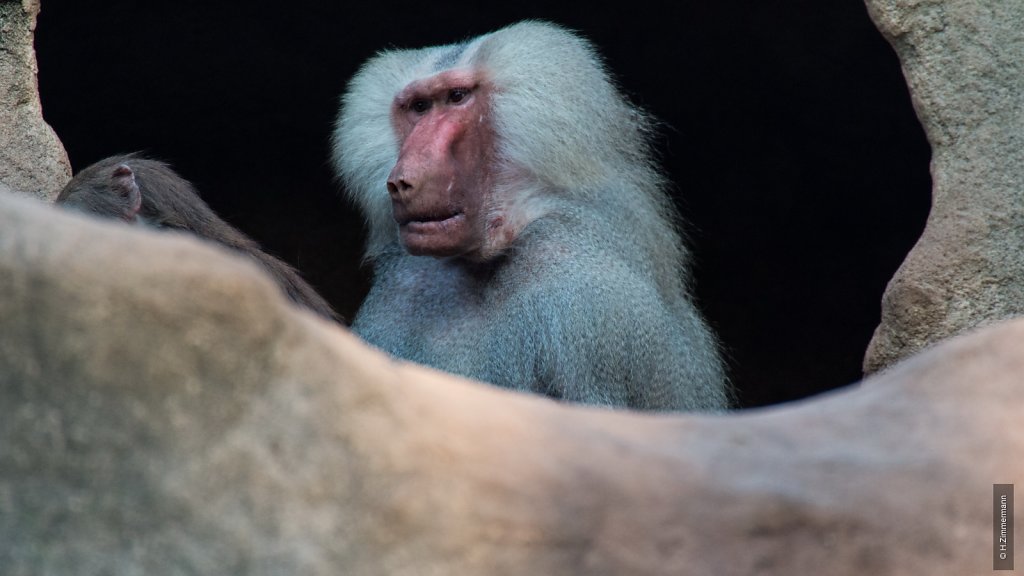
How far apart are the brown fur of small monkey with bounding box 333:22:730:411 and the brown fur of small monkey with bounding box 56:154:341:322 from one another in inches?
13.8

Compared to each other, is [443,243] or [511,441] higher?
[511,441]

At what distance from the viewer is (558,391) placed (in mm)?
3414

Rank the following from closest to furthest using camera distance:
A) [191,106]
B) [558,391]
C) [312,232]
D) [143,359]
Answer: [143,359], [558,391], [191,106], [312,232]

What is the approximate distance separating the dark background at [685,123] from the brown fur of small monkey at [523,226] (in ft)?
5.69

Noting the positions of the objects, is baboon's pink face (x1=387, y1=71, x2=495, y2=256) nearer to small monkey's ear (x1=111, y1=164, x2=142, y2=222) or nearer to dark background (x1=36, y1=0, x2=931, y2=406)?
small monkey's ear (x1=111, y1=164, x2=142, y2=222)

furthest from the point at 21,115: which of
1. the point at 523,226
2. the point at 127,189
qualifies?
the point at 523,226

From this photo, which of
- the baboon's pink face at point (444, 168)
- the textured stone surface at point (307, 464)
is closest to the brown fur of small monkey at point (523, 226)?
the baboon's pink face at point (444, 168)

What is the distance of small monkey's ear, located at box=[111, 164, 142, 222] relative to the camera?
3.66 meters

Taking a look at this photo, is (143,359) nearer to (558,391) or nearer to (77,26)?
(558,391)

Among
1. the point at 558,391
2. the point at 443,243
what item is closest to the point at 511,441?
the point at 558,391

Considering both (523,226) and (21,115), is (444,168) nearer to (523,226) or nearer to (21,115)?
(523,226)

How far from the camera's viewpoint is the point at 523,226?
379 cm

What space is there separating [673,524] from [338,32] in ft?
15.0

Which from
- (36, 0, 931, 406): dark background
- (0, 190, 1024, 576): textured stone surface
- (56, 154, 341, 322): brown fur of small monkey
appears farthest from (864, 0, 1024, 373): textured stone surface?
(36, 0, 931, 406): dark background
